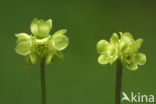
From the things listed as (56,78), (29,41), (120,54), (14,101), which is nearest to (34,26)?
(29,41)

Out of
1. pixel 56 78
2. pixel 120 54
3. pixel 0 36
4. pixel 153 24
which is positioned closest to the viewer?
pixel 120 54

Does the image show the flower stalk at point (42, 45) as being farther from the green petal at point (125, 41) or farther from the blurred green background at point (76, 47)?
the blurred green background at point (76, 47)

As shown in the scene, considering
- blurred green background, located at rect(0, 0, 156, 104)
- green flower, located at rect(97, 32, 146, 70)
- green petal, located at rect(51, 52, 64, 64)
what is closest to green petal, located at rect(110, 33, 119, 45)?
green flower, located at rect(97, 32, 146, 70)

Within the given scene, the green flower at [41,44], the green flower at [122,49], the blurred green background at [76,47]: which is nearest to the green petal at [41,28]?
the green flower at [41,44]

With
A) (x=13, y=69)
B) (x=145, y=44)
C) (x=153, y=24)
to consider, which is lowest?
(x=13, y=69)

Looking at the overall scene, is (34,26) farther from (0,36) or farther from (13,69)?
(0,36)

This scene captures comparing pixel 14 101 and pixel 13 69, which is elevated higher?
pixel 13 69
